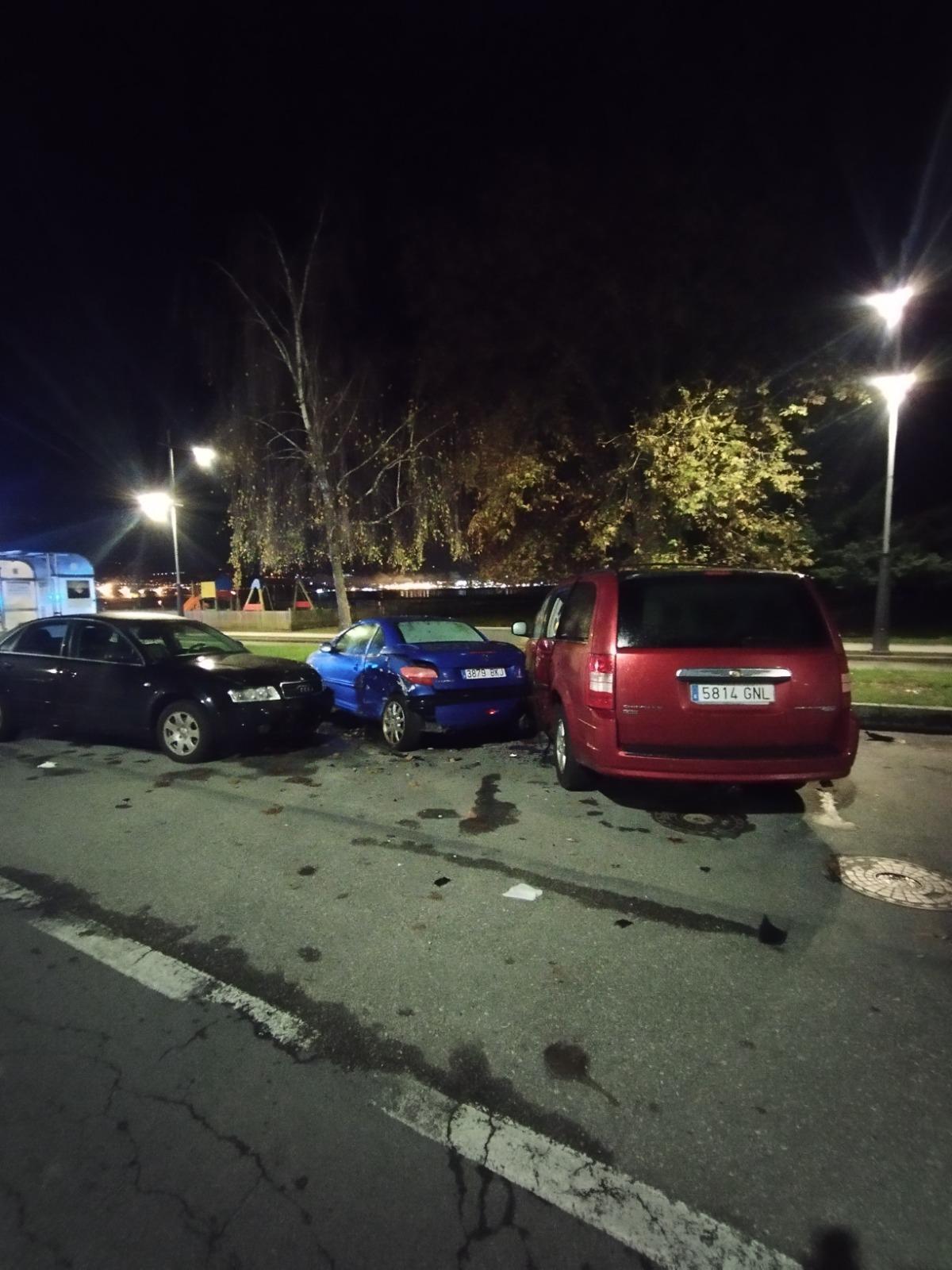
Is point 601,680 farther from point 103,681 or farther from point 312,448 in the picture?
point 312,448

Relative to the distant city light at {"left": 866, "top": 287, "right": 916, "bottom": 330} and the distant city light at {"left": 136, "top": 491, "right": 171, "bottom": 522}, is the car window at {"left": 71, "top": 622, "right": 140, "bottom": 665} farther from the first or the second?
the distant city light at {"left": 866, "top": 287, "right": 916, "bottom": 330}

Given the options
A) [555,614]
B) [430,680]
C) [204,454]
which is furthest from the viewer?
[204,454]

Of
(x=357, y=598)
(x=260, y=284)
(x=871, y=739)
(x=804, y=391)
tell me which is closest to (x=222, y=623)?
(x=357, y=598)

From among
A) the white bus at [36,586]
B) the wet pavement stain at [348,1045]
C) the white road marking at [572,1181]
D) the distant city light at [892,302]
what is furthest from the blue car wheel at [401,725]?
the white bus at [36,586]

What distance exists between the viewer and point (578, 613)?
6.18 meters

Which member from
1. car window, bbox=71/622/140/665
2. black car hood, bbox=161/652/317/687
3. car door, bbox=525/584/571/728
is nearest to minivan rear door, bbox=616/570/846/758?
car door, bbox=525/584/571/728

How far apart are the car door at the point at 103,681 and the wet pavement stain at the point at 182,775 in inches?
34.7

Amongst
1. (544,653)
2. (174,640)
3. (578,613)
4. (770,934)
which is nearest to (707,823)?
(770,934)

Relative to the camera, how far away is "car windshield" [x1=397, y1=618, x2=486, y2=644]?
8.47m

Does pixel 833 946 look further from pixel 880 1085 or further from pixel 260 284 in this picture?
pixel 260 284

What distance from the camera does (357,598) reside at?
42.0 m

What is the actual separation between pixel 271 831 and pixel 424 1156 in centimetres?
337

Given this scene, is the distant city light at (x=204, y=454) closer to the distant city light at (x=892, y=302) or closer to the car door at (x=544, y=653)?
the car door at (x=544, y=653)

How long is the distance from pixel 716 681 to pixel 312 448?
14428mm
